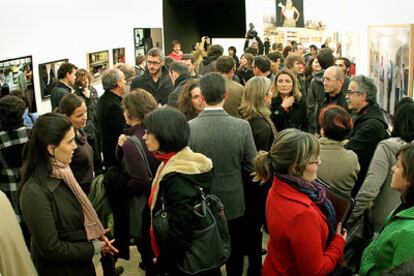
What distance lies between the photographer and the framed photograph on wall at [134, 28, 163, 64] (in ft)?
38.8

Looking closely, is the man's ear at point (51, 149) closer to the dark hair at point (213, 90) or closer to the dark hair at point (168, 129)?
the dark hair at point (168, 129)

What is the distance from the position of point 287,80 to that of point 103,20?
6.15 meters

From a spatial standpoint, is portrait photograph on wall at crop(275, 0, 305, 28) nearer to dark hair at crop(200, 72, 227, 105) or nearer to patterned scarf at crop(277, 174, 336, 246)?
dark hair at crop(200, 72, 227, 105)

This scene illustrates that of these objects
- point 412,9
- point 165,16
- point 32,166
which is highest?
point 165,16

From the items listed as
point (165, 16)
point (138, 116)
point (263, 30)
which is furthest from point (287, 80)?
point (165, 16)

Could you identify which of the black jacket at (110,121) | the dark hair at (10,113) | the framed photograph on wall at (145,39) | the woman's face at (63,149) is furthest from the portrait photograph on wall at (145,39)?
the woman's face at (63,149)

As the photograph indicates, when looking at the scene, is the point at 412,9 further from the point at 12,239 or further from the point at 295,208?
the point at 12,239

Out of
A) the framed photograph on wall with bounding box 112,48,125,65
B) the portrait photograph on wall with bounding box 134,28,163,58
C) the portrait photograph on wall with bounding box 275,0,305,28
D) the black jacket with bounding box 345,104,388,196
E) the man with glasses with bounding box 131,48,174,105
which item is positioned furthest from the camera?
the portrait photograph on wall with bounding box 275,0,305,28

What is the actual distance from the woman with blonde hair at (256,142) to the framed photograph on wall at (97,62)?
5.85 meters

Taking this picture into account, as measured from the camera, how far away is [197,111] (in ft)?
14.0

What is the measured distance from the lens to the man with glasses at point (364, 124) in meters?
3.71

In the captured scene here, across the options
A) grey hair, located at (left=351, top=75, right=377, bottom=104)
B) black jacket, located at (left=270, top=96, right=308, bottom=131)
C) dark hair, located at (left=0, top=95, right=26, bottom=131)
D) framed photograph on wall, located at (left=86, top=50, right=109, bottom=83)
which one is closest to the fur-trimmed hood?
dark hair, located at (left=0, top=95, right=26, bottom=131)

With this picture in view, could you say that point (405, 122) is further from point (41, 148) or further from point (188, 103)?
point (41, 148)

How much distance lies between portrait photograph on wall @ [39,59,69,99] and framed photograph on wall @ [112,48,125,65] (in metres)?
2.93
